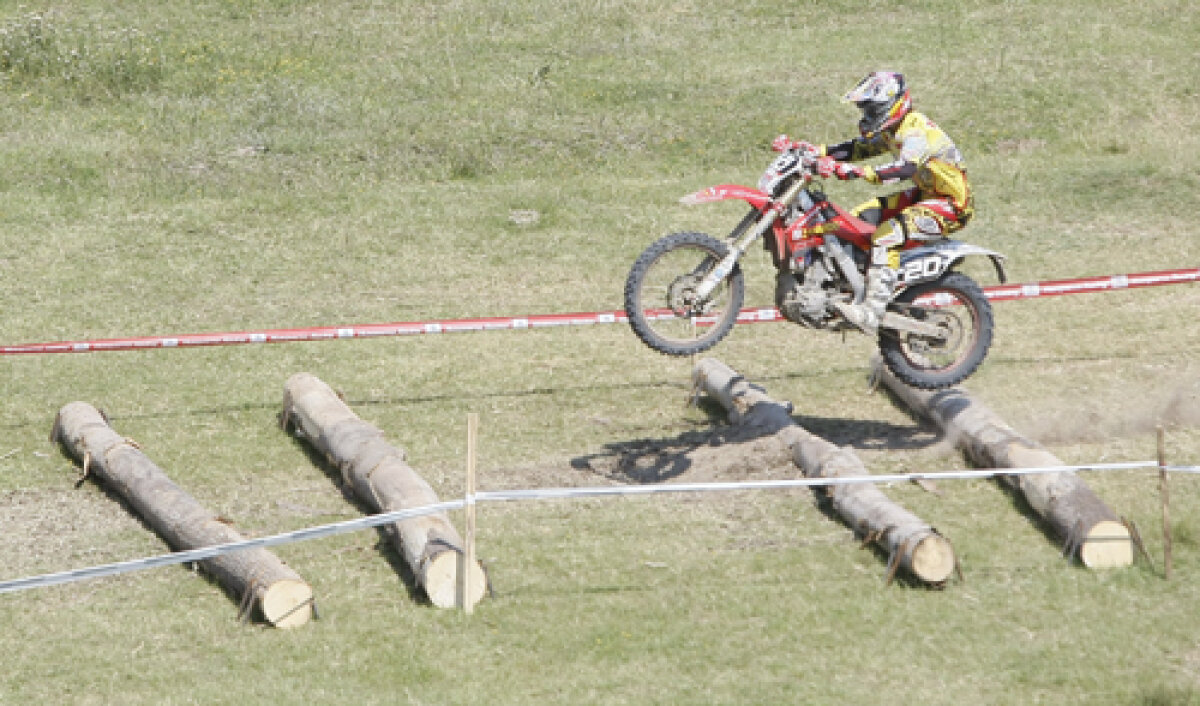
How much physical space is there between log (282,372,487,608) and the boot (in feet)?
11.4

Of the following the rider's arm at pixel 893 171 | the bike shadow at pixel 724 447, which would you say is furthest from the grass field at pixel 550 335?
the rider's arm at pixel 893 171

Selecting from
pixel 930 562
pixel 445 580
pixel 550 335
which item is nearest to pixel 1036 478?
pixel 930 562

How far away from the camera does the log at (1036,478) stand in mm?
9641

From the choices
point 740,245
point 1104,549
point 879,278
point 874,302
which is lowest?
point 1104,549

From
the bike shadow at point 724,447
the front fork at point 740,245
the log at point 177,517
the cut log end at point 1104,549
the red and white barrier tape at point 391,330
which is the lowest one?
the bike shadow at point 724,447

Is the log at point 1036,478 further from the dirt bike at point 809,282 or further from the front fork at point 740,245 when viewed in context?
the front fork at point 740,245

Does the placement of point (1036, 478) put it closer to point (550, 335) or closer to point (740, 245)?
point (740, 245)

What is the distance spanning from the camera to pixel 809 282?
11.5m

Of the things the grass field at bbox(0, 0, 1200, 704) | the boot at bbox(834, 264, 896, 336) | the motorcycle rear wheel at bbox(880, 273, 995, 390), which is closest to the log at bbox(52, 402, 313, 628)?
Answer: the grass field at bbox(0, 0, 1200, 704)

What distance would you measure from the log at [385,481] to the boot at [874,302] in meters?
3.48

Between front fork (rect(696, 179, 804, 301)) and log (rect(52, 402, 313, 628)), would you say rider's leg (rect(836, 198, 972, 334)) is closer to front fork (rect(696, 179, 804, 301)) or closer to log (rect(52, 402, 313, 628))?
front fork (rect(696, 179, 804, 301))

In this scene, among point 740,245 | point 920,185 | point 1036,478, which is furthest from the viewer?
point 920,185

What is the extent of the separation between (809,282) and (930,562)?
286 cm

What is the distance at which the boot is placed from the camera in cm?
1141
